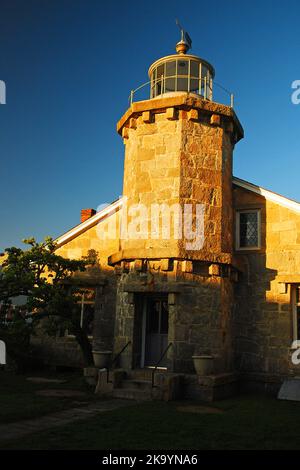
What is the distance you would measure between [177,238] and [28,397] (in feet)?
16.0

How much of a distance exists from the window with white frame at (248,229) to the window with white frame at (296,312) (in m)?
1.60

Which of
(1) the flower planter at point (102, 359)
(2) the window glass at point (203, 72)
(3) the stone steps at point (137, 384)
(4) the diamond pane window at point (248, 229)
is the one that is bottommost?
(3) the stone steps at point (137, 384)

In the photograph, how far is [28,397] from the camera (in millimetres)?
9258

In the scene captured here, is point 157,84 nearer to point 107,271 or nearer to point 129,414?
point 107,271

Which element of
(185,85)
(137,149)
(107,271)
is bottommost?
(107,271)

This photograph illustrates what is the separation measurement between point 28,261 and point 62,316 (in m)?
1.89

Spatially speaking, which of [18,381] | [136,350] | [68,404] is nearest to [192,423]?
[68,404]

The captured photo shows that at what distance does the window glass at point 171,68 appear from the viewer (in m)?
13.0

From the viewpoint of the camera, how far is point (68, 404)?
8.68 m

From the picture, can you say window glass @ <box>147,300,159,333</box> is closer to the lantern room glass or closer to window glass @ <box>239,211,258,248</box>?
window glass @ <box>239,211,258,248</box>

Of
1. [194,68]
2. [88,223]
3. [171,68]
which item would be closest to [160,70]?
[171,68]

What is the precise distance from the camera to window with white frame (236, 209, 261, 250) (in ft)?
41.7

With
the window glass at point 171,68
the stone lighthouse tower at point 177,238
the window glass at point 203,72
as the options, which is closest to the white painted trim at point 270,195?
the stone lighthouse tower at point 177,238

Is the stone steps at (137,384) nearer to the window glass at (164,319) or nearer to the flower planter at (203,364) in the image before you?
the flower planter at (203,364)
